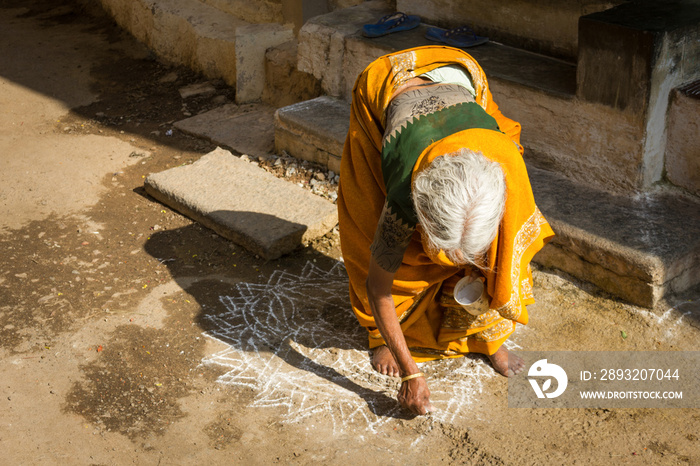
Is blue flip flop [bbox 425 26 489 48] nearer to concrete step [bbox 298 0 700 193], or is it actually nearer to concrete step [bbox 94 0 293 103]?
concrete step [bbox 298 0 700 193]

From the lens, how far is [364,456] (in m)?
2.58

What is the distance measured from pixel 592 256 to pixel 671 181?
60 cm

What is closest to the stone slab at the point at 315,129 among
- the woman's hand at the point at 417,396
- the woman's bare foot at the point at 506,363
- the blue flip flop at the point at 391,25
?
the blue flip flop at the point at 391,25

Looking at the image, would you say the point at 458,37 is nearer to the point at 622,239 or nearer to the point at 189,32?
the point at 622,239

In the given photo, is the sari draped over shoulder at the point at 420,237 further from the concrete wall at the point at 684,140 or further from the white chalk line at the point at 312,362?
the concrete wall at the point at 684,140

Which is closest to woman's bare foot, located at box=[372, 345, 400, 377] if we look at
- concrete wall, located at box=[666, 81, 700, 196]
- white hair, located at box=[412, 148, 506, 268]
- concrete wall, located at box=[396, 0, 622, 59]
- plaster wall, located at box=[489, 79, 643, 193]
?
white hair, located at box=[412, 148, 506, 268]

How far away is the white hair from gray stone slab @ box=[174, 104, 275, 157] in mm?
2868

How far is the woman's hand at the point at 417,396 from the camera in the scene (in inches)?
103

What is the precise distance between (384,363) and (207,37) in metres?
3.83

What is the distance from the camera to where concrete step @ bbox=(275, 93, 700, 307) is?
316cm

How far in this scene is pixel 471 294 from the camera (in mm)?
2678

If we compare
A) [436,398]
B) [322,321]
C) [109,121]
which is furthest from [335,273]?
[109,121]

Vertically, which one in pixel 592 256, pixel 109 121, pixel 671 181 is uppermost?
pixel 671 181

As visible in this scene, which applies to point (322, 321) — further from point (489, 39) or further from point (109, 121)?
point (109, 121)
